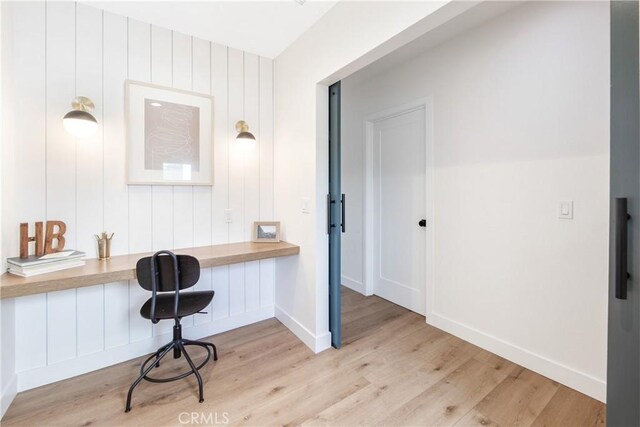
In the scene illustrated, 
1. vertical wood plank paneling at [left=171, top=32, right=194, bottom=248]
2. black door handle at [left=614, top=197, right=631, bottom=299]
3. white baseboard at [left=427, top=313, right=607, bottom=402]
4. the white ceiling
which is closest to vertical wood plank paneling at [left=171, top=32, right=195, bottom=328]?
vertical wood plank paneling at [left=171, top=32, right=194, bottom=248]

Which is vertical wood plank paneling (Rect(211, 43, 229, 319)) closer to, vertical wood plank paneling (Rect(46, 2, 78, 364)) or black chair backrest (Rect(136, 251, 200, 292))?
black chair backrest (Rect(136, 251, 200, 292))

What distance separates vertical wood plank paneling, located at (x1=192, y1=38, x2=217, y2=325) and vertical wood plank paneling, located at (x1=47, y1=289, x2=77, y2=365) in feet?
2.61

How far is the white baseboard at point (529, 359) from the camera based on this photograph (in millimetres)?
1766

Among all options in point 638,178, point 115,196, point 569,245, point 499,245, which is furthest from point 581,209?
point 115,196

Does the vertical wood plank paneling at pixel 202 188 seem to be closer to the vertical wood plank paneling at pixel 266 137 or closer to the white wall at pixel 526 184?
the vertical wood plank paneling at pixel 266 137

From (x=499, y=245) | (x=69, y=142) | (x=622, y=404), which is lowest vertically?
(x=622, y=404)

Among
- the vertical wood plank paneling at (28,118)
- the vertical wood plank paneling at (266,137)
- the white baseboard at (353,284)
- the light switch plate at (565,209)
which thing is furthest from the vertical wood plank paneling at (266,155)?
the light switch plate at (565,209)

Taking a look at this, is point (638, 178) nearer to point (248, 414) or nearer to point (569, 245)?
point (569, 245)

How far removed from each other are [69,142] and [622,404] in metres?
3.11

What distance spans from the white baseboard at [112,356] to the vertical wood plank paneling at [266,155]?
1.10ft

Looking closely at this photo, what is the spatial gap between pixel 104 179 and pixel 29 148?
42 cm

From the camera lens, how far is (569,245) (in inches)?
73.3

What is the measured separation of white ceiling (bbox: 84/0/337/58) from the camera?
2.01 meters

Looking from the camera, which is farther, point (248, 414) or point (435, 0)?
point (248, 414)
